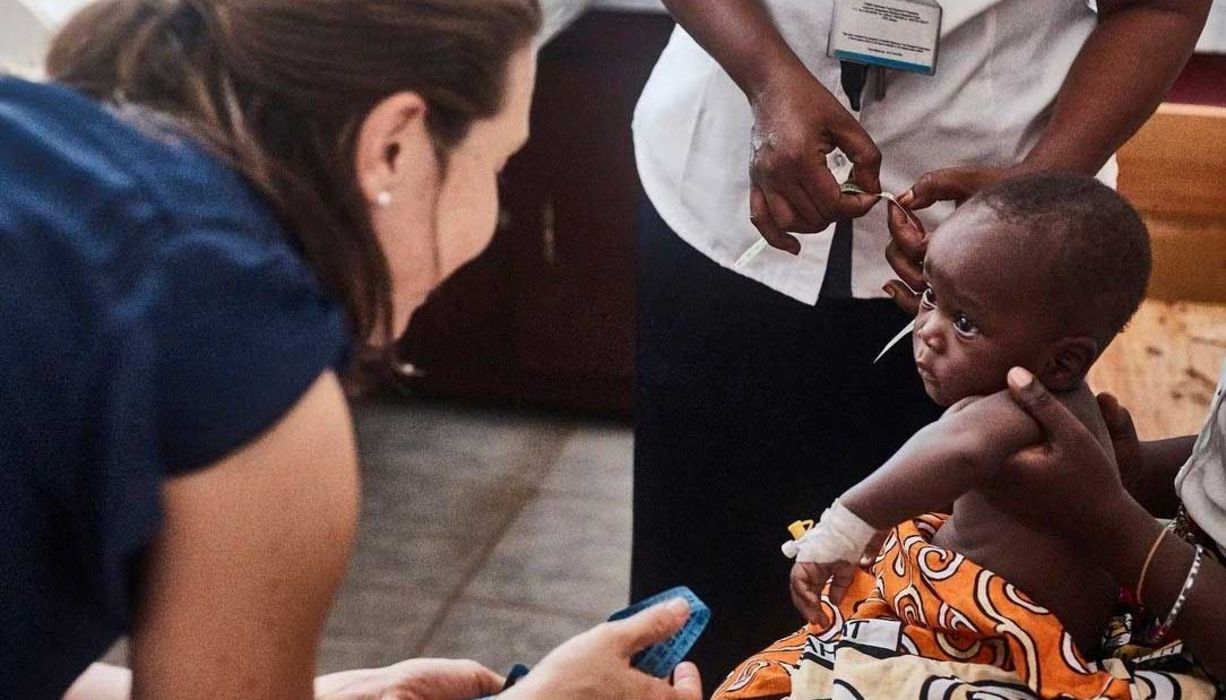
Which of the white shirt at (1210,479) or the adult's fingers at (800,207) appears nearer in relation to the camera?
the white shirt at (1210,479)

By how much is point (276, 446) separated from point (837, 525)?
18.8 inches

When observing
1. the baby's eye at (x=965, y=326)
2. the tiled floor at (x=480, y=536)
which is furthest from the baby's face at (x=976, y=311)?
the tiled floor at (x=480, y=536)

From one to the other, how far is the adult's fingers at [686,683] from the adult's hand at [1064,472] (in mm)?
280

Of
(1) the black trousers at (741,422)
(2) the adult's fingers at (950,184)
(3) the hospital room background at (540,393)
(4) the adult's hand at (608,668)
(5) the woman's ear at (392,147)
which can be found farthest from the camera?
(3) the hospital room background at (540,393)

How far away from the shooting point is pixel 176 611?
71 centimetres

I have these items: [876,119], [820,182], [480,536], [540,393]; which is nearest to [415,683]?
[820,182]

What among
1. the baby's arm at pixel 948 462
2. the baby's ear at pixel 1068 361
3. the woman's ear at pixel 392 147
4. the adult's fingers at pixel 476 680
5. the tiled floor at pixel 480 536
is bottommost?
the tiled floor at pixel 480 536

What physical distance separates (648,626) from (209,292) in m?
0.45

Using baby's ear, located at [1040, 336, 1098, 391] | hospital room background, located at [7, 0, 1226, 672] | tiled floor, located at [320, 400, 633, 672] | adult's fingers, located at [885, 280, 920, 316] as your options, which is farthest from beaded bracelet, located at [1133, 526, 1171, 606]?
tiled floor, located at [320, 400, 633, 672]

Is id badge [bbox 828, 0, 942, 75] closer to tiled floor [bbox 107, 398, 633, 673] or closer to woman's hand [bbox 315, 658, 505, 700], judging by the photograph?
woman's hand [bbox 315, 658, 505, 700]

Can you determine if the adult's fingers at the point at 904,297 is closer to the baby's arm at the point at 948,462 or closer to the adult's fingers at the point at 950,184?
the adult's fingers at the point at 950,184

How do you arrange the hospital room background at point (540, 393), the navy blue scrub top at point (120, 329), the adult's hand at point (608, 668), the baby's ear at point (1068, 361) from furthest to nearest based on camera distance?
the hospital room background at point (540, 393) → the baby's ear at point (1068, 361) → the adult's hand at point (608, 668) → the navy blue scrub top at point (120, 329)

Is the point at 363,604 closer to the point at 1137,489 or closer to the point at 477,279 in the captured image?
the point at 477,279

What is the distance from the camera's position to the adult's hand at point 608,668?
2.98 feet
